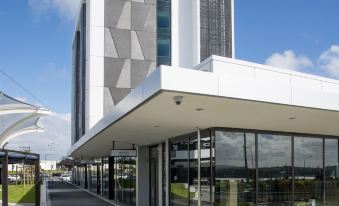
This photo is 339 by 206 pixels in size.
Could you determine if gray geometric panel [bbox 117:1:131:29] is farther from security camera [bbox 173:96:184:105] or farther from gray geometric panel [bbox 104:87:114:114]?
security camera [bbox 173:96:184:105]

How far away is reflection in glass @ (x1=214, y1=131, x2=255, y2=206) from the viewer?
47.3 feet

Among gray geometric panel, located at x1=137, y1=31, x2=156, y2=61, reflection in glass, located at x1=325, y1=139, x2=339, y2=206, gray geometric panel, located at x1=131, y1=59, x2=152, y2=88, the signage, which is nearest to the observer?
reflection in glass, located at x1=325, y1=139, x2=339, y2=206

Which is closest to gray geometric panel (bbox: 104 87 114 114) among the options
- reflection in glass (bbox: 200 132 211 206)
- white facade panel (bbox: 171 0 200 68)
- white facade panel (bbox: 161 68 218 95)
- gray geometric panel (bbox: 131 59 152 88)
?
gray geometric panel (bbox: 131 59 152 88)

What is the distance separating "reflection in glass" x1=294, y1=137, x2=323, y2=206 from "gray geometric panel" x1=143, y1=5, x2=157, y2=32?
28.7 m

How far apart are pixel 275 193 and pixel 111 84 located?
90.9 ft

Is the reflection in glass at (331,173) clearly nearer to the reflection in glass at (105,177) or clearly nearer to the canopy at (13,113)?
the canopy at (13,113)

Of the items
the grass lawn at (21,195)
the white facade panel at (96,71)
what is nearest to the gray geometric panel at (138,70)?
the white facade panel at (96,71)

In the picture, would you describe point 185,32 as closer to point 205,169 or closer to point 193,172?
point 193,172

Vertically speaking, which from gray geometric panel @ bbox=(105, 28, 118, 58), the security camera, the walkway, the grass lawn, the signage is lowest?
the walkway

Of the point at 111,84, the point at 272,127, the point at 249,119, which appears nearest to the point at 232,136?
the point at 272,127

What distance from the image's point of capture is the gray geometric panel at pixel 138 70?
1683 inches

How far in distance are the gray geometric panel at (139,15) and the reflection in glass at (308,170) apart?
1125 inches

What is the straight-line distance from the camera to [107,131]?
16328mm

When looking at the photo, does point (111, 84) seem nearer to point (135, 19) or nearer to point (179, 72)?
point (135, 19)
